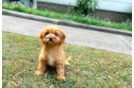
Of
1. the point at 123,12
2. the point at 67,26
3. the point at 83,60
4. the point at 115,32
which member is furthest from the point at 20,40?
the point at 123,12

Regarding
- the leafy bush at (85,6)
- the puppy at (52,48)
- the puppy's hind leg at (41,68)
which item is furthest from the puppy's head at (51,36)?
the leafy bush at (85,6)

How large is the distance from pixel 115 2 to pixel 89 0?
184 cm

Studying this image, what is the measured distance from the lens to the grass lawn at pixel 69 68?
7.72 ft

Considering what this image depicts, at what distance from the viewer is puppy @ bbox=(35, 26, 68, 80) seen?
7.32ft

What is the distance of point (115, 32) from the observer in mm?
6527

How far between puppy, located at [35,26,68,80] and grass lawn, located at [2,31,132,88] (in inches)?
6.8

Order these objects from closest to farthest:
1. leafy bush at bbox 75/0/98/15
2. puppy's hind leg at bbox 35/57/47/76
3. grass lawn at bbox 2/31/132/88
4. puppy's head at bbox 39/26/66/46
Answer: puppy's head at bbox 39/26/66/46, grass lawn at bbox 2/31/132/88, puppy's hind leg at bbox 35/57/47/76, leafy bush at bbox 75/0/98/15

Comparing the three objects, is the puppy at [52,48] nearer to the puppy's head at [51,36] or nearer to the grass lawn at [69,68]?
the puppy's head at [51,36]

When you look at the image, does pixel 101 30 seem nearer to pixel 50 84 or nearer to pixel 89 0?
pixel 89 0

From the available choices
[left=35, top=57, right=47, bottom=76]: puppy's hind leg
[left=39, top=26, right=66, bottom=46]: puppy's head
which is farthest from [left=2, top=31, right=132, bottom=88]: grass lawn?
[left=39, top=26, right=66, bottom=46]: puppy's head

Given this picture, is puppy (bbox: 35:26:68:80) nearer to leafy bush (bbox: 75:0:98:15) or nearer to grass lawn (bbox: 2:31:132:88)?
grass lawn (bbox: 2:31:132:88)

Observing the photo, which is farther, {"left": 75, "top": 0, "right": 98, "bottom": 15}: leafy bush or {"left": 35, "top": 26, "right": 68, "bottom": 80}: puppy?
{"left": 75, "top": 0, "right": 98, "bottom": 15}: leafy bush

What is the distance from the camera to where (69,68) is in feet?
9.62

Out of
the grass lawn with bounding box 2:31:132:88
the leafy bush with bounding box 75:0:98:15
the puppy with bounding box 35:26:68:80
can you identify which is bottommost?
the grass lawn with bounding box 2:31:132:88
